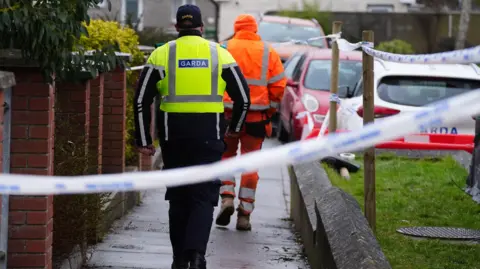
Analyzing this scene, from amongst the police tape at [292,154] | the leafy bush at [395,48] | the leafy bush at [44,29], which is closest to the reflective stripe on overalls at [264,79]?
the leafy bush at [44,29]

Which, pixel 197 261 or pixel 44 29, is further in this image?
pixel 197 261

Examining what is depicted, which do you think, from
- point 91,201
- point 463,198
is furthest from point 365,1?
point 91,201

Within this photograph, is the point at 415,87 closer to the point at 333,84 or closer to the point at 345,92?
the point at 345,92

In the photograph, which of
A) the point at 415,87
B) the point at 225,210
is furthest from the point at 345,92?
the point at 225,210

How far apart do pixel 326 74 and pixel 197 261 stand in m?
9.95

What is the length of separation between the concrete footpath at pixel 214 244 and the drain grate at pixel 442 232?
86cm

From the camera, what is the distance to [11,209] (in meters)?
5.99

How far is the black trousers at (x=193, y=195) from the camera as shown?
7.03 metres

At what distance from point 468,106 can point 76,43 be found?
3837 millimetres

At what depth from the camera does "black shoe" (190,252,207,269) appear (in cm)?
698

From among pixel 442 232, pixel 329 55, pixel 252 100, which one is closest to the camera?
pixel 442 232

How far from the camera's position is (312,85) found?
16406 mm

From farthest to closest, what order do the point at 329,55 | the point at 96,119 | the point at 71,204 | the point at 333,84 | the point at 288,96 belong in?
the point at 288,96
the point at 329,55
the point at 333,84
the point at 96,119
the point at 71,204

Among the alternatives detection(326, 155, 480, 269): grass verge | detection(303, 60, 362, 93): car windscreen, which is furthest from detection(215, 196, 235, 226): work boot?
detection(303, 60, 362, 93): car windscreen
